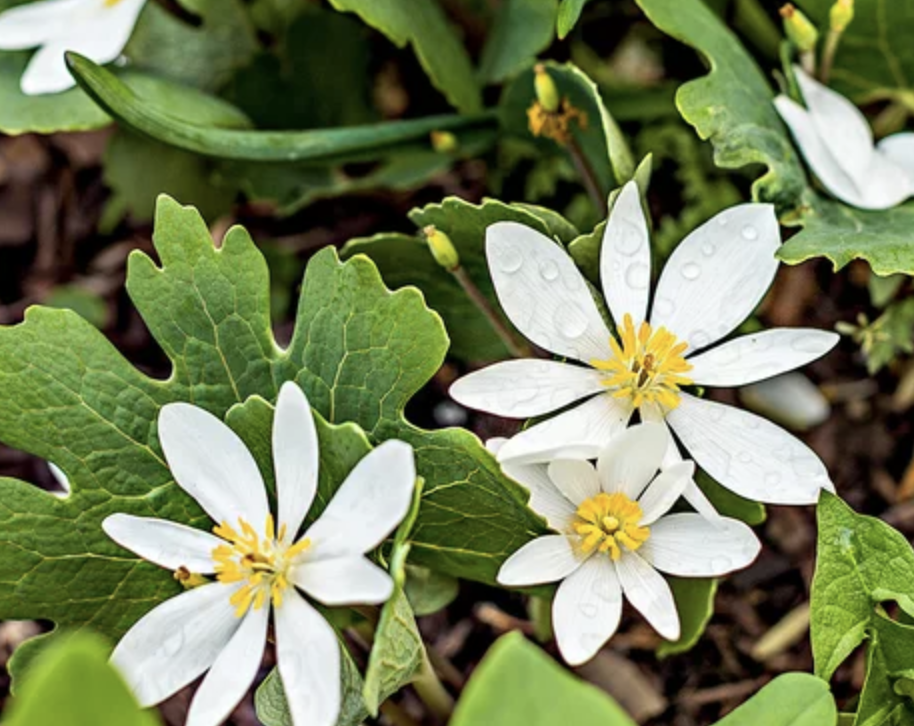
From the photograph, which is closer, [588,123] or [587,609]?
[587,609]

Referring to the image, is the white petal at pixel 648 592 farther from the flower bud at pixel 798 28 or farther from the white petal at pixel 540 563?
the flower bud at pixel 798 28

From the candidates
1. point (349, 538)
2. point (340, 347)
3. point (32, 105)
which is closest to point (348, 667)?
point (349, 538)

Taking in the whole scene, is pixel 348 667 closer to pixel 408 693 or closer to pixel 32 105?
pixel 408 693

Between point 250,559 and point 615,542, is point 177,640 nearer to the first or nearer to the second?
point 250,559

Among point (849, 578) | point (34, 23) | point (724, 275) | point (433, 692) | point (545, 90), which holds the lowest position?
point (433, 692)

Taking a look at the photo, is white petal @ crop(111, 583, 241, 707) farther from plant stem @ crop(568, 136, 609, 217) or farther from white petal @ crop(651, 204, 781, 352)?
plant stem @ crop(568, 136, 609, 217)

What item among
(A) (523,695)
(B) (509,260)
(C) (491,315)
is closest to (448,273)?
(C) (491,315)

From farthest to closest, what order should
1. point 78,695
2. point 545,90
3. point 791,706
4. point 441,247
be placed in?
1. point 545,90
2. point 441,247
3. point 791,706
4. point 78,695

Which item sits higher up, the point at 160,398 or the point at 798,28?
the point at 798,28
